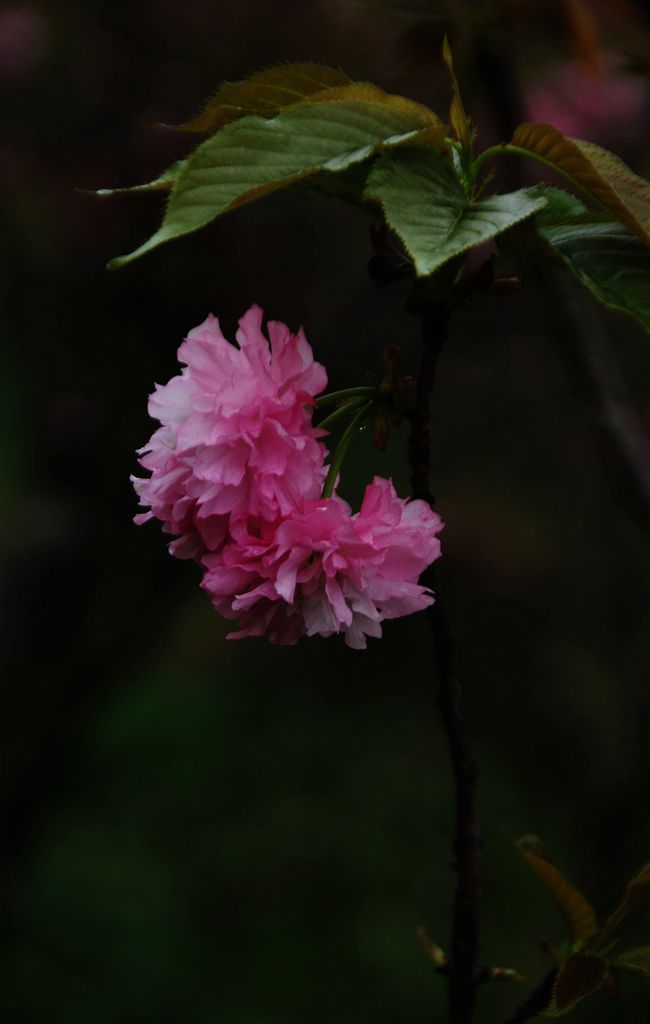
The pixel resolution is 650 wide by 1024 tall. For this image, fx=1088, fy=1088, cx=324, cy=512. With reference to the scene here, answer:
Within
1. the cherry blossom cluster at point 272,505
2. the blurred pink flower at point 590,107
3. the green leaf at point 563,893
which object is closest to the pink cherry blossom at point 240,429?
the cherry blossom cluster at point 272,505

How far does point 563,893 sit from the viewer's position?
0.73 m

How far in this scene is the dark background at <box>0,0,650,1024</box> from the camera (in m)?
2.26

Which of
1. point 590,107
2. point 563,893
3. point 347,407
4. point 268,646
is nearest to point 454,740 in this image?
point 563,893

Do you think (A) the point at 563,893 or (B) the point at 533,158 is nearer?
(B) the point at 533,158

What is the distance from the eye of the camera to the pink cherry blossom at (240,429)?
637mm

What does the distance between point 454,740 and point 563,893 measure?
0.13m

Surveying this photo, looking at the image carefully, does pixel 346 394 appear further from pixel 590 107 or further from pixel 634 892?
pixel 590 107

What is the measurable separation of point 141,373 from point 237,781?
167cm

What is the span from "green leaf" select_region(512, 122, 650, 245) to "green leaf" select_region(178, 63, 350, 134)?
0.42 feet

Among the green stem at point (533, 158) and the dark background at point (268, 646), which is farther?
the dark background at point (268, 646)

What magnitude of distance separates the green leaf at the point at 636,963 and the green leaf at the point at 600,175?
0.43 metres

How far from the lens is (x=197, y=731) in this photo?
388 centimetres

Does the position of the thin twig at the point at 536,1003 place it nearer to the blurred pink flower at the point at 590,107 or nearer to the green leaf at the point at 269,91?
the green leaf at the point at 269,91

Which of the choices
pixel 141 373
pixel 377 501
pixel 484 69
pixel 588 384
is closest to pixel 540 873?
pixel 377 501
